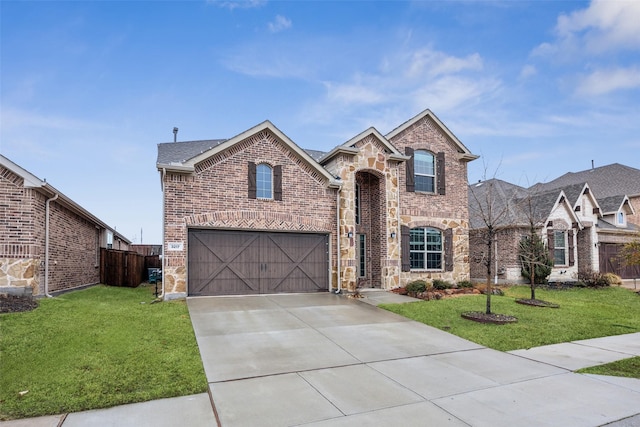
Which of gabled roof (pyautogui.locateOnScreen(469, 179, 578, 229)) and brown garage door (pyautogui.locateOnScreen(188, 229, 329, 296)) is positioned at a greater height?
gabled roof (pyautogui.locateOnScreen(469, 179, 578, 229))

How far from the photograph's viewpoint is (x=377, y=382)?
5863 mm

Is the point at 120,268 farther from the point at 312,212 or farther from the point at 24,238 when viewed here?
the point at 312,212

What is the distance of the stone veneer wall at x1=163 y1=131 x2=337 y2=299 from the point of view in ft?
40.4

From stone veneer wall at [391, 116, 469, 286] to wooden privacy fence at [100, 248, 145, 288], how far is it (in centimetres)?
1205

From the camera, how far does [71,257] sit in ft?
46.9

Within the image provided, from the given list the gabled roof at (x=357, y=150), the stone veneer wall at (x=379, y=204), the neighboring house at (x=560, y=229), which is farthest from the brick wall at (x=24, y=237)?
the neighboring house at (x=560, y=229)

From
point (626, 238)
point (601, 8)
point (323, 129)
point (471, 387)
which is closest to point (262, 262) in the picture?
point (471, 387)

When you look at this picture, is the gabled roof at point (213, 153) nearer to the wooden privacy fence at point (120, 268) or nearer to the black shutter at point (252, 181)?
the black shutter at point (252, 181)

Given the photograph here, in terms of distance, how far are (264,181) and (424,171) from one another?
799cm

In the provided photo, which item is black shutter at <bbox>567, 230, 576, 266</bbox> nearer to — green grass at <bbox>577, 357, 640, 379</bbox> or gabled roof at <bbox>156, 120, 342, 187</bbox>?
gabled roof at <bbox>156, 120, 342, 187</bbox>

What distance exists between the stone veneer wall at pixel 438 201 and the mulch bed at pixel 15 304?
1287cm

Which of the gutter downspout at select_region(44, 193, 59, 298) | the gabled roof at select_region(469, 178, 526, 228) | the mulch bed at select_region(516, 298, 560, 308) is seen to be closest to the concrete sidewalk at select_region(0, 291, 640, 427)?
the mulch bed at select_region(516, 298, 560, 308)

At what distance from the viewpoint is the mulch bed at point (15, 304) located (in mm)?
9414

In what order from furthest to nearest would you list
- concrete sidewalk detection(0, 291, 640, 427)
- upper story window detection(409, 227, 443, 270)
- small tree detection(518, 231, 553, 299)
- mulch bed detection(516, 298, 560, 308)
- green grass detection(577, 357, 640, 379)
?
small tree detection(518, 231, 553, 299)
upper story window detection(409, 227, 443, 270)
mulch bed detection(516, 298, 560, 308)
green grass detection(577, 357, 640, 379)
concrete sidewalk detection(0, 291, 640, 427)
